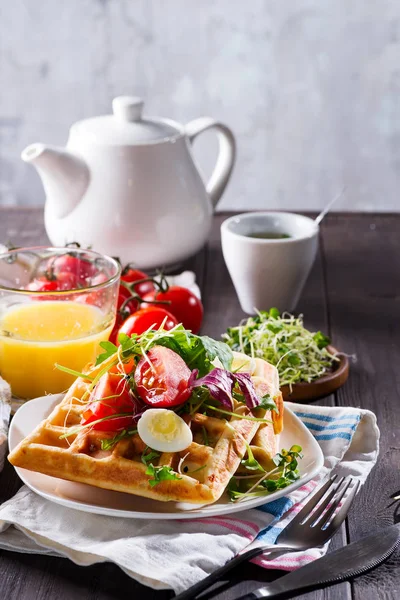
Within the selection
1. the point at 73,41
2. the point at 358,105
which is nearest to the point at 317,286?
the point at 358,105

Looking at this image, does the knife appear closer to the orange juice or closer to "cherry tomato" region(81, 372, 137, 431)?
"cherry tomato" region(81, 372, 137, 431)

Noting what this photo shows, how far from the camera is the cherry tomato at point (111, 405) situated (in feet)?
4.11

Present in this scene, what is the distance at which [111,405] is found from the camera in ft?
4.13

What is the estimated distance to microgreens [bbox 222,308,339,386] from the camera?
5.61ft

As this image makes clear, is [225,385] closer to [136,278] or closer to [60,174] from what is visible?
[136,278]

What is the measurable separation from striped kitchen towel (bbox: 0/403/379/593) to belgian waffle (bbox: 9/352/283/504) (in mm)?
54

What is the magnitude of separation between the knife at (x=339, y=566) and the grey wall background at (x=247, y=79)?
139 inches

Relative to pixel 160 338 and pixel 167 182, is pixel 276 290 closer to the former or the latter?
pixel 167 182

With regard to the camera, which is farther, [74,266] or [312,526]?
[74,266]

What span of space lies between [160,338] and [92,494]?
271mm

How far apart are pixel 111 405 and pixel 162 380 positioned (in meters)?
0.10

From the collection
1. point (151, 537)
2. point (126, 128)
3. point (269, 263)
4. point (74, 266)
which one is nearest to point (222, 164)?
point (126, 128)

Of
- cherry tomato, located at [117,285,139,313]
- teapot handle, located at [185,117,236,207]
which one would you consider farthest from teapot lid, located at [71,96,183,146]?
cherry tomato, located at [117,285,139,313]

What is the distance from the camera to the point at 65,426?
1.33 meters
